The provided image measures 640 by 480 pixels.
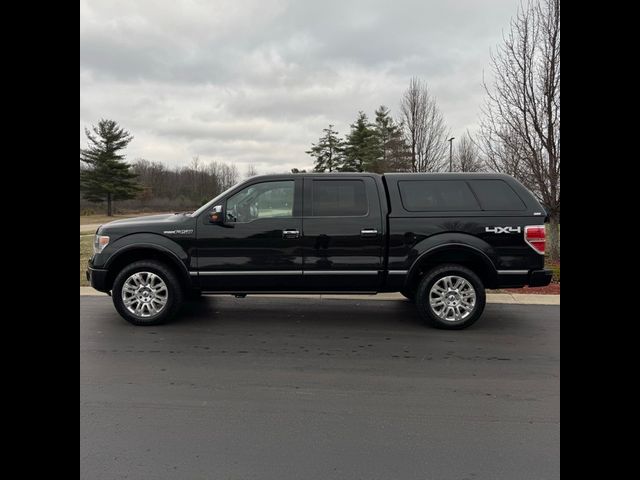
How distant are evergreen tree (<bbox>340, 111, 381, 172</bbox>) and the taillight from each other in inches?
1163

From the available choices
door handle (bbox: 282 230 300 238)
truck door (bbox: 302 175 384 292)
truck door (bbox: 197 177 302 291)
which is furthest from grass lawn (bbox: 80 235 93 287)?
truck door (bbox: 302 175 384 292)

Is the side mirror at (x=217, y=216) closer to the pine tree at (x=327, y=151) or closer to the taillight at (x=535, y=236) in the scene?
the taillight at (x=535, y=236)

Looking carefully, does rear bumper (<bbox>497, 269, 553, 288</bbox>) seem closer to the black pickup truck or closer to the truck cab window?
the black pickup truck

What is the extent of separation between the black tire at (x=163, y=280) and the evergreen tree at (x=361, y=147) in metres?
30.1

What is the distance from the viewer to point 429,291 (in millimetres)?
5824

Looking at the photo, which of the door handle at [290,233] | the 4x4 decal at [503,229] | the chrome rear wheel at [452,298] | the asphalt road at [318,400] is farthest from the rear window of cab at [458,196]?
the asphalt road at [318,400]

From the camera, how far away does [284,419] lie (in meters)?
3.33

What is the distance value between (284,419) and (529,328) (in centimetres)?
401

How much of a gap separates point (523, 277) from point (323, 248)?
2.62m

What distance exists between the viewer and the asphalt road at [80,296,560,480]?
9.10ft

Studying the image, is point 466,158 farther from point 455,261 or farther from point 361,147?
point 455,261

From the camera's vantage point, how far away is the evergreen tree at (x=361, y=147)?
35.8 m
